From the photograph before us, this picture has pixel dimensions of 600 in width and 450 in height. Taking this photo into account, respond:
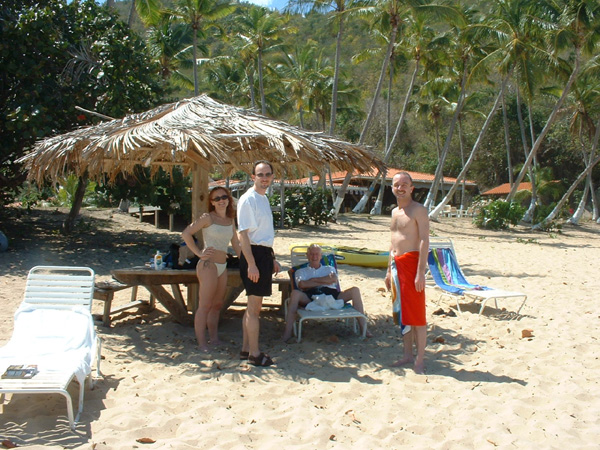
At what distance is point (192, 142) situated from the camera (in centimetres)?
525

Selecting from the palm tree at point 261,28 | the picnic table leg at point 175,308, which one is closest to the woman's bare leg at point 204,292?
the picnic table leg at point 175,308

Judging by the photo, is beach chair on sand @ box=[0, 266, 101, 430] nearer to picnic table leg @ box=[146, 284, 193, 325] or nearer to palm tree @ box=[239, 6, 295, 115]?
picnic table leg @ box=[146, 284, 193, 325]

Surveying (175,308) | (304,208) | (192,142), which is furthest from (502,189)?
(192,142)

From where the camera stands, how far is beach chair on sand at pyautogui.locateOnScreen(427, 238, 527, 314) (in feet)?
21.9

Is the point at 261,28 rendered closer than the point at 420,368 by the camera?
No

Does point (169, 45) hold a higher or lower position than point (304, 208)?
higher

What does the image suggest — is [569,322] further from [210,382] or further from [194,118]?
[194,118]

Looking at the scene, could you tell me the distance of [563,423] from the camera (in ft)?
11.6

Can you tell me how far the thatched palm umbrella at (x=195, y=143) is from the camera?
520 cm

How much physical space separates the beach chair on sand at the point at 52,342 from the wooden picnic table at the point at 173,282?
33.5 inches

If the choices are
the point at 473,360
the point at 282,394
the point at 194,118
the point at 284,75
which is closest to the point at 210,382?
the point at 282,394

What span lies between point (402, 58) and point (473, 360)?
26273mm

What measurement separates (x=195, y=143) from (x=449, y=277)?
159 inches

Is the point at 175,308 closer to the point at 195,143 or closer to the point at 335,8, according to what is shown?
the point at 195,143
